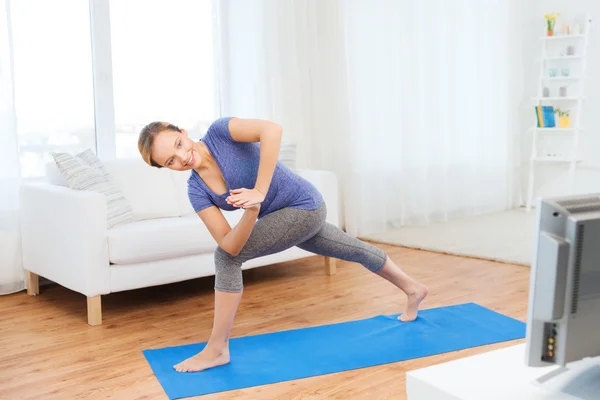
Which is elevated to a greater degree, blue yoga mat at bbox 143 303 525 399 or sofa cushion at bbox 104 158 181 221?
sofa cushion at bbox 104 158 181 221

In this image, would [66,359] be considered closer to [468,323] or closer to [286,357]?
[286,357]

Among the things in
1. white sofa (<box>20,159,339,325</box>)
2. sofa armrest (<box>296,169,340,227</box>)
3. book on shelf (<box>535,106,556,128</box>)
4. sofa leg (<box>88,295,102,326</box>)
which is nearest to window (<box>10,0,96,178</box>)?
white sofa (<box>20,159,339,325</box>)

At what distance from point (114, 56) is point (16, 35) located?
61 centimetres

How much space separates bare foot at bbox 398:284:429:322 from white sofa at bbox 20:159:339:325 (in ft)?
3.16

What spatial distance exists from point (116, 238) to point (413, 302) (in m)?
1.35

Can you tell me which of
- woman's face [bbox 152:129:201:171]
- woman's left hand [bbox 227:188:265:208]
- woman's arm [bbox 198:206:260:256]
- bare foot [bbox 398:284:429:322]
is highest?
woman's face [bbox 152:129:201:171]

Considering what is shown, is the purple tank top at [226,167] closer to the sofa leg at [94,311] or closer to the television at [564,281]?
the sofa leg at [94,311]

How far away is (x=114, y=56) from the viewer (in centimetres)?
433

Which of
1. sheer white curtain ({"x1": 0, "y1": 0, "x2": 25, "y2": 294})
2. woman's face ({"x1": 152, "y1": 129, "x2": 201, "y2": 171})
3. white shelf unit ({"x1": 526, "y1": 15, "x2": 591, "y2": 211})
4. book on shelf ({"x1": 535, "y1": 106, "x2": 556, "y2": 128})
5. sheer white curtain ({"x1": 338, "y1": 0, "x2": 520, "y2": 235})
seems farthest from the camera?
book on shelf ({"x1": 535, "y1": 106, "x2": 556, "y2": 128})

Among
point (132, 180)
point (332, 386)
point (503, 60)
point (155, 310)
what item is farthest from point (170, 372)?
point (503, 60)

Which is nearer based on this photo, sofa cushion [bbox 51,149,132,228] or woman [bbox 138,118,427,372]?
woman [bbox 138,118,427,372]

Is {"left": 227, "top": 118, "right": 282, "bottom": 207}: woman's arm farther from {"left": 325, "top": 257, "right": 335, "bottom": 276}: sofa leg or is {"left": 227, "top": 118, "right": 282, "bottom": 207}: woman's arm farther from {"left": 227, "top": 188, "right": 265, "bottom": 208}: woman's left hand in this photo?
{"left": 325, "top": 257, "right": 335, "bottom": 276}: sofa leg

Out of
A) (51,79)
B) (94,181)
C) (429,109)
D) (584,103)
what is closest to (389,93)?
(429,109)

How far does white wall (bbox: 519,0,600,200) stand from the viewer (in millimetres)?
6203
